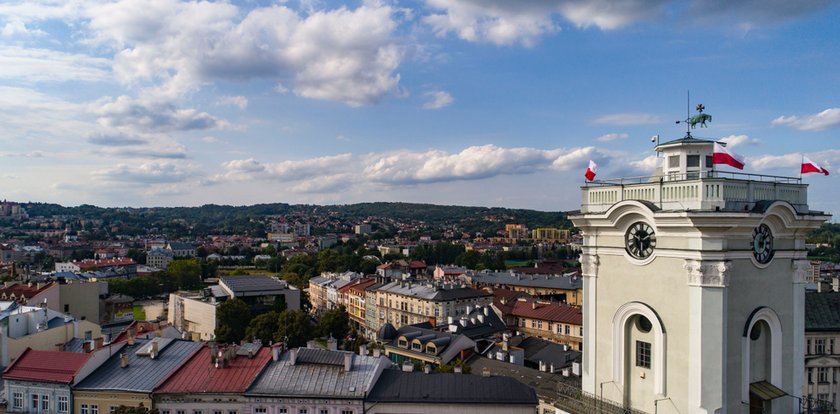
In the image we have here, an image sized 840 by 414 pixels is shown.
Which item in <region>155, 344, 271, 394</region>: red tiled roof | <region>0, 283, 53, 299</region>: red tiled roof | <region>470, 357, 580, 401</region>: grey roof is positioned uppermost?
<region>155, 344, 271, 394</region>: red tiled roof

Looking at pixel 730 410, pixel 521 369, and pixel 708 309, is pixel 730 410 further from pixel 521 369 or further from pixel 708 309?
pixel 521 369

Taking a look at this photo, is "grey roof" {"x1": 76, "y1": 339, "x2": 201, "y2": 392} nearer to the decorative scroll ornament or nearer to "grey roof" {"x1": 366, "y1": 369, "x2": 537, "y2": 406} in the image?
"grey roof" {"x1": 366, "y1": 369, "x2": 537, "y2": 406}

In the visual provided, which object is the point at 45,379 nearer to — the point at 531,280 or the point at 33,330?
the point at 33,330

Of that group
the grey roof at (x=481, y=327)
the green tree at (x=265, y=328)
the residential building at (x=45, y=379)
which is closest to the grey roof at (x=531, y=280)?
the grey roof at (x=481, y=327)

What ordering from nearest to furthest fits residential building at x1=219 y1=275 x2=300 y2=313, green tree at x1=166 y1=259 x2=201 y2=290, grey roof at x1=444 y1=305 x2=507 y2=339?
1. grey roof at x1=444 y1=305 x2=507 y2=339
2. residential building at x1=219 y1=275 x2=300 y2=313
3. green tree at x1=166 y1=259 x2=201 y2=290

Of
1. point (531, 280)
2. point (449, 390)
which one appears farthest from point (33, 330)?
point (531, 280)

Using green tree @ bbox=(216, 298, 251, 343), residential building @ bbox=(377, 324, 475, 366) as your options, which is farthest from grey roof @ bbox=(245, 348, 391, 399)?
green tree @ bbox=(216, 298, 251, 343)
